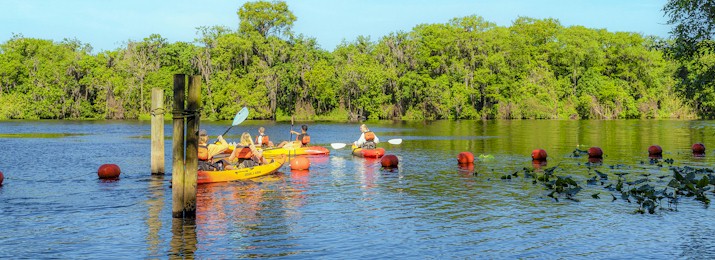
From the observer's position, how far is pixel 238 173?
24875 mm

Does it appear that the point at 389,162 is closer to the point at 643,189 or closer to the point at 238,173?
the point at 238,173

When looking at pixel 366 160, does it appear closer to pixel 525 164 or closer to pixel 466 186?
pixel 525 164

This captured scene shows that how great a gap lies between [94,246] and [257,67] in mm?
95838

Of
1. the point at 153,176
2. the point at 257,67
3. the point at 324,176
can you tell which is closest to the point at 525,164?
the point at 324,176

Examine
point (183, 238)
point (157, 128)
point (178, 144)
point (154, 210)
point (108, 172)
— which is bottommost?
point (183, 238)

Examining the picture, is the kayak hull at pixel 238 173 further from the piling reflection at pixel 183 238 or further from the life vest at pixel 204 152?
the piling reflection at pixel 183 238

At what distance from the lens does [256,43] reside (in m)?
110

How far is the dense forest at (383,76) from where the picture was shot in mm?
108938

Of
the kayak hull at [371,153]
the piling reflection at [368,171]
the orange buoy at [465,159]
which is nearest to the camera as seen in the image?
the piling reflection at [368,171]

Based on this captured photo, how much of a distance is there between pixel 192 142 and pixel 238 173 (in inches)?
337

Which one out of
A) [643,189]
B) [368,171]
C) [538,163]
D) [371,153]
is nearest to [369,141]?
[371,153]

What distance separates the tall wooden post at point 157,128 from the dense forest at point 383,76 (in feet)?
266

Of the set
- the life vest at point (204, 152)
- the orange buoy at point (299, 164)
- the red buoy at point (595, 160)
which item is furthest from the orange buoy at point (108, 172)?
the red buoy at point (595, 160)

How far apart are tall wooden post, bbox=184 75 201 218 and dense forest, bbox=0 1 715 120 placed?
298 ft
